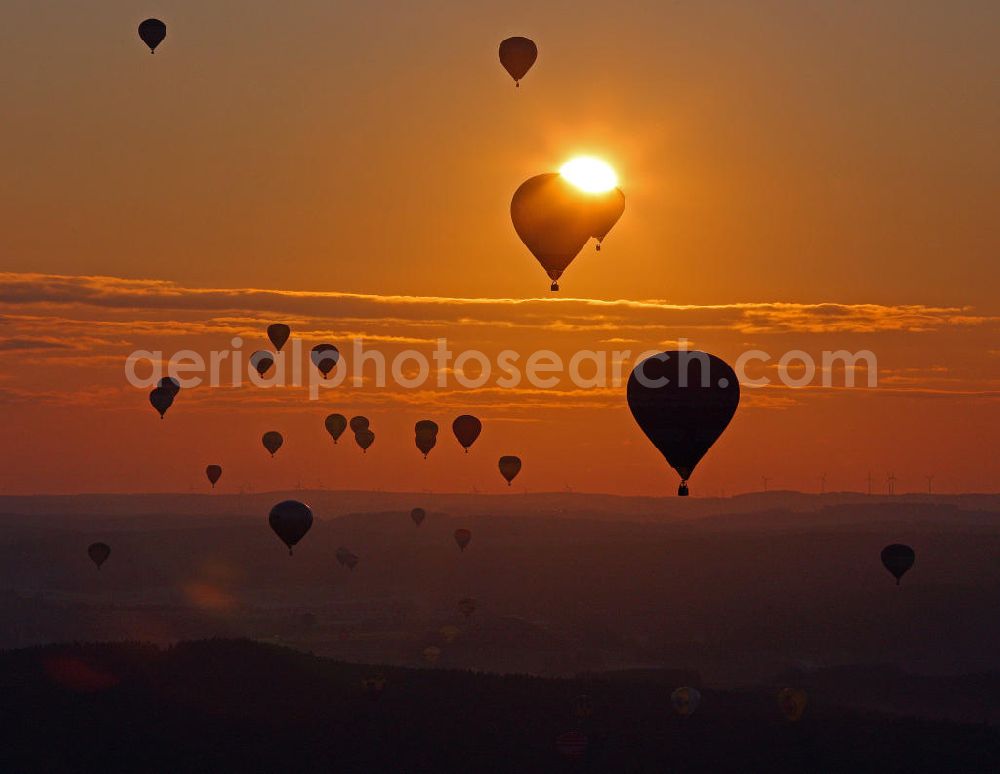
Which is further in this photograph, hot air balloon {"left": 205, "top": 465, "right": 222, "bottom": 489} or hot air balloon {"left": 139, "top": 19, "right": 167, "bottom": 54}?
hot air balloon {"left": 205, "top": 465, "right": 222, "bottom": 489}

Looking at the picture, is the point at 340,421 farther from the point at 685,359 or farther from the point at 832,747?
the point at 685,359

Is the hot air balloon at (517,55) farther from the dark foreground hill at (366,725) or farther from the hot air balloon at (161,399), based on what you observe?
the dark foreground hill at (366,725)

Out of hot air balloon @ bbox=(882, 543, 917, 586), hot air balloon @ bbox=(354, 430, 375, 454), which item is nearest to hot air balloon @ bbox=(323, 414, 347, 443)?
hot air balloon @ bbox=(354, 430, 375, 454)

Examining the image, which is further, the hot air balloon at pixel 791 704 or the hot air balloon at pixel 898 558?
the hot air balloon at pixel 791 704

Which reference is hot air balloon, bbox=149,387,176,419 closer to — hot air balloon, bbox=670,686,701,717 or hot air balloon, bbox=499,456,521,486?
hot air balloon, bbox=499,456,521,486

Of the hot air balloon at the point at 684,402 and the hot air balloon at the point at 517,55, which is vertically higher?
the hot air balloon at the point at 517,55

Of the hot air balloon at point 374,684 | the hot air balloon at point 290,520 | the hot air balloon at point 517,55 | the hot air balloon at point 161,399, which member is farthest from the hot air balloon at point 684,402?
the hot air balloon at point 374,684

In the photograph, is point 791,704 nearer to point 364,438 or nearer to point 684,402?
point 364,438
